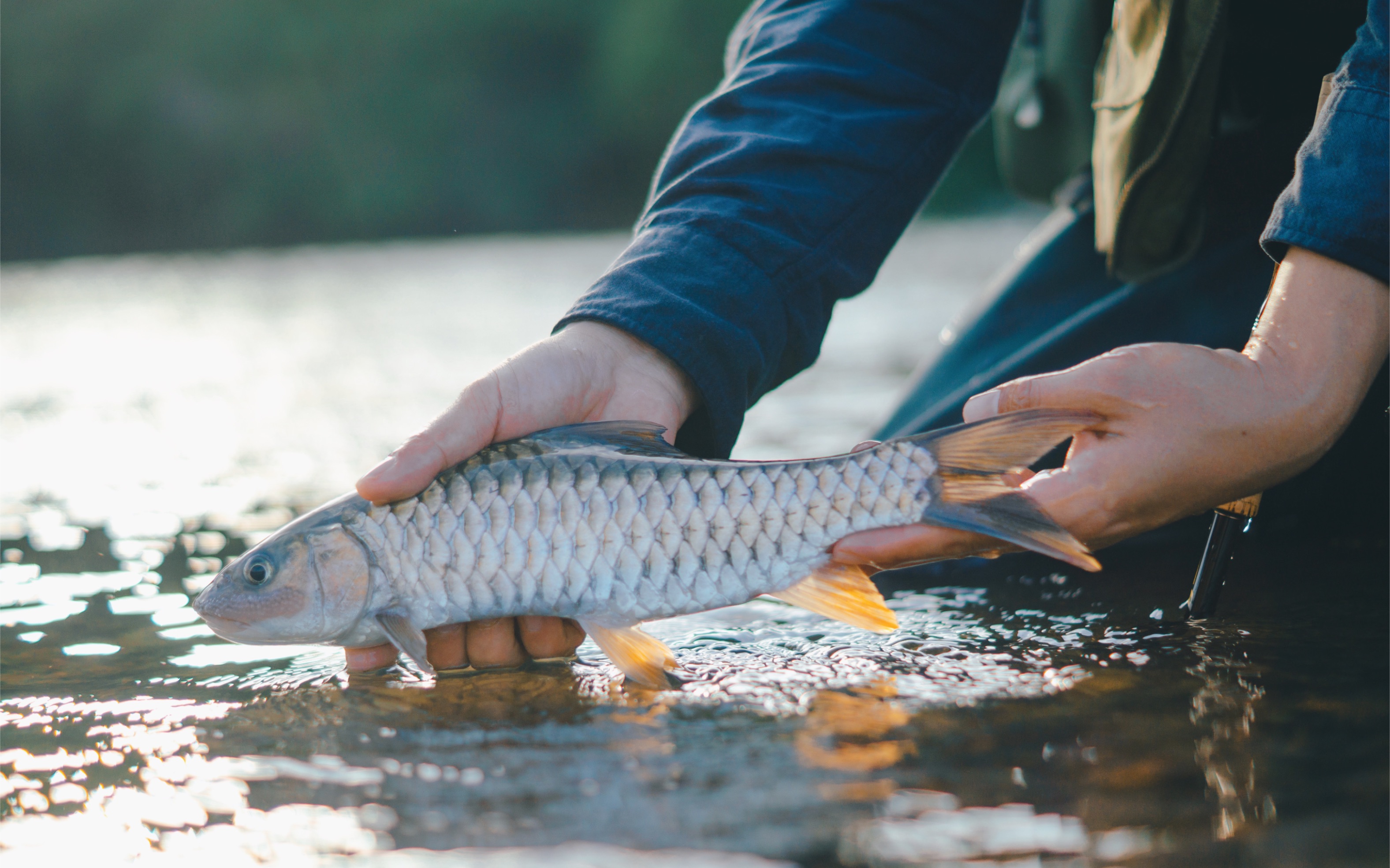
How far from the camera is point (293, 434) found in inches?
176

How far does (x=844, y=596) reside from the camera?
1.69 meters

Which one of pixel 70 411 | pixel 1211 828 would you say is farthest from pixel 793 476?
pixel 70 411

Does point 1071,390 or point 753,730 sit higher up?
point 1071,390

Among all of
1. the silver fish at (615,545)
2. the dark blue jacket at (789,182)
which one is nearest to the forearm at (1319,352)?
the silver fish at (615,545)

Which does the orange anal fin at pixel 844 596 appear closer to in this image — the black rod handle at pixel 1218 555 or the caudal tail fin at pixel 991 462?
the caudal tail fin at pixel 991 462

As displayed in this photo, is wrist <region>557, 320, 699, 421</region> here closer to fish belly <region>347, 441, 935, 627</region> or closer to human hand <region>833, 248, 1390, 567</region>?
fish belly <region>347, 441, 935, 627</region>

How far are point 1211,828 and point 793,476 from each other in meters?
0.73

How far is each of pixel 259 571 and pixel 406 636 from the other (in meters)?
0.27

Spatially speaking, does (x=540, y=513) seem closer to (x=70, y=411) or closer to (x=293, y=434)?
(x=293, y=434)

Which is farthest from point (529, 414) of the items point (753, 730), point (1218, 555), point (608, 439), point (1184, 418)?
point (1218, 555)

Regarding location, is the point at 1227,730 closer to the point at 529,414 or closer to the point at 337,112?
the point at 529,414

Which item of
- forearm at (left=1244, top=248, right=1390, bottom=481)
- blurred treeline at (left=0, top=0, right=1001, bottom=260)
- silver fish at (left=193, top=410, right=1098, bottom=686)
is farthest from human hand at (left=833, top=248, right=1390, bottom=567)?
blurred treeline at (left=0, top=0, right=1001, bottom=260)

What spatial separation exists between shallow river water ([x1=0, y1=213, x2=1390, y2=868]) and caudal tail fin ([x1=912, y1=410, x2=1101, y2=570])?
0.80ft

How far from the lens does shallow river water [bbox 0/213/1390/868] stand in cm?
120
